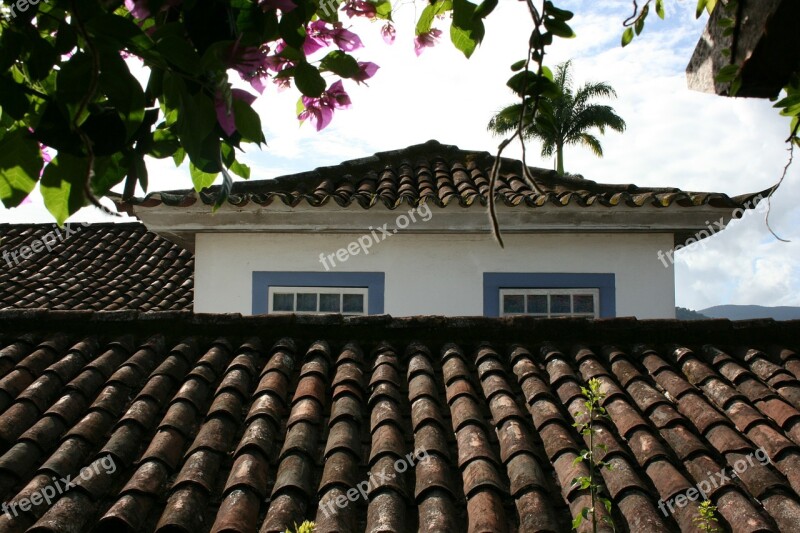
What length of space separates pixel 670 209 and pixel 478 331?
3.89 meters

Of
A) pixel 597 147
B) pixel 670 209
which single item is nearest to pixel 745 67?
pixel 670 209

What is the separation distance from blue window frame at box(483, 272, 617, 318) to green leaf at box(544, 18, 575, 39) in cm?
681

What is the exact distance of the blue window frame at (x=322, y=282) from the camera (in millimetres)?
8695

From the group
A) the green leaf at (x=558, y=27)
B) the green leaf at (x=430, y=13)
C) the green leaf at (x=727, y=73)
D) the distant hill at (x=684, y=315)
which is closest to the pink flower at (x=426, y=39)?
the green leaf at (x=430, y=13)

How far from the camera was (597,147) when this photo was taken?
31.7 m

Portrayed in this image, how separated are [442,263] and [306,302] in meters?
1.49

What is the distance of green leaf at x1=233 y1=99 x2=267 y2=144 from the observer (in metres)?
1.86

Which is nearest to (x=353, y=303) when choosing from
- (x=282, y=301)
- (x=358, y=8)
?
(x=282, y=301)

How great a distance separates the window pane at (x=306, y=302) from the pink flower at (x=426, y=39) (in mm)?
6337

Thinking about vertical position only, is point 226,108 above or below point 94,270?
below

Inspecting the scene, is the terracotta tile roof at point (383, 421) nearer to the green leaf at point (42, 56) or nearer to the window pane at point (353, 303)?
the green leaf at point (42, 56)

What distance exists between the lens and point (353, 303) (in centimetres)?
877

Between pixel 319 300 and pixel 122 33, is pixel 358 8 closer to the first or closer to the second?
pixel 122 33

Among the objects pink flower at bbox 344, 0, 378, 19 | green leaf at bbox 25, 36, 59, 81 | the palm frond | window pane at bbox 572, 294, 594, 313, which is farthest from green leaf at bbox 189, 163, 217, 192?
the palm frond
